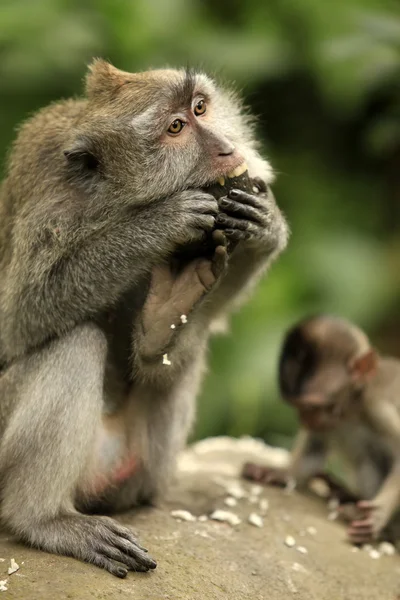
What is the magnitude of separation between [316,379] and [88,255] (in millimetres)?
2162

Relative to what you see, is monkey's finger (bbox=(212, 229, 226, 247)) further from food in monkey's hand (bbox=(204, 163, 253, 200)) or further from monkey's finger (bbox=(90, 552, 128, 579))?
monkey's finger (bbox=(90, 552, 128, 579))

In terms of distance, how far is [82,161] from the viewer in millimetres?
5297

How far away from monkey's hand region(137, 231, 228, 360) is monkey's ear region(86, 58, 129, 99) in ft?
3.75

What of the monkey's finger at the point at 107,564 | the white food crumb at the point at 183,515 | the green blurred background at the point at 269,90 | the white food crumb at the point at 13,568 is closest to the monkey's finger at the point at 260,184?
the white food crumb at the point at 183,515

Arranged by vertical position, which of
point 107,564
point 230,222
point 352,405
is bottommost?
point 107,564

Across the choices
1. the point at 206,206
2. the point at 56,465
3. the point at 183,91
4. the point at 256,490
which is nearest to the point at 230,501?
the point at 256,490

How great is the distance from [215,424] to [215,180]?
5.11 metres

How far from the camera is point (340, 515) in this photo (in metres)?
6.60

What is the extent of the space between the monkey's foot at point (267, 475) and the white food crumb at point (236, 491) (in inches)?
11.6

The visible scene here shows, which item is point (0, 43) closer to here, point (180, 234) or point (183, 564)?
point (180, 234)

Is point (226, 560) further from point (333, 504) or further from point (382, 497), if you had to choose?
point (333, 504)

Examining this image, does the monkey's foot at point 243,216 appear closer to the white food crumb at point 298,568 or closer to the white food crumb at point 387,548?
the white food crumb at point 298,568

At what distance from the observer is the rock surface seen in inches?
183

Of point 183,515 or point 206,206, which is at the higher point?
point 206,206
